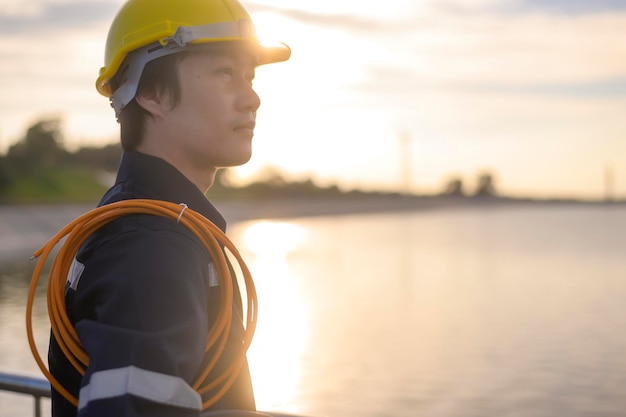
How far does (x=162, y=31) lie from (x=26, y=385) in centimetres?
138

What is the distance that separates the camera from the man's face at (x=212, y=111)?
185 centimetres

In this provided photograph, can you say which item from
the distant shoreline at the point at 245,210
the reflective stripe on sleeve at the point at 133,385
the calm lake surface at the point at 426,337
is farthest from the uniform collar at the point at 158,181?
the distant shoreline at the point at 245,210

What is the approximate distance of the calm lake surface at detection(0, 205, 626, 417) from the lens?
11148 mm

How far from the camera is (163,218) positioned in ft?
5.51

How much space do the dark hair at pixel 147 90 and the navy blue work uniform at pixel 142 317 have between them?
0.94 ft

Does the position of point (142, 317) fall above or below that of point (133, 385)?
above

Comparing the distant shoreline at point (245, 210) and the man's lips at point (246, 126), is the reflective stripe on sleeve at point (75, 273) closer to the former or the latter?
the man's lips at point (246, 126)

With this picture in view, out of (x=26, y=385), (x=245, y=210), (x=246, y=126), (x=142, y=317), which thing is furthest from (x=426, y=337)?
(x=245, y=210)

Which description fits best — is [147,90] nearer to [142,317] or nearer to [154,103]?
[154,103]

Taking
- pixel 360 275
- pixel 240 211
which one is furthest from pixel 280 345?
pixel 240 211

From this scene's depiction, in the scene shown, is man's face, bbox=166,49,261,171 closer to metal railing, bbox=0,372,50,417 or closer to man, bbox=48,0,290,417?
man, bbox=48,0,290,417

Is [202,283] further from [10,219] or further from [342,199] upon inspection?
[342,199]

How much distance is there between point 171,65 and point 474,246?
39.8 m

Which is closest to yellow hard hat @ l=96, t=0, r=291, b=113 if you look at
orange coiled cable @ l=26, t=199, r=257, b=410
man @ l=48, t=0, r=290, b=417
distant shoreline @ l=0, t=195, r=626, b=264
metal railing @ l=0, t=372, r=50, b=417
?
man @ l=48, t=0, r=290, b=417
